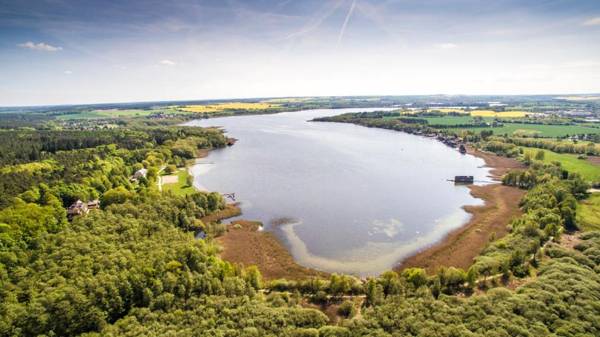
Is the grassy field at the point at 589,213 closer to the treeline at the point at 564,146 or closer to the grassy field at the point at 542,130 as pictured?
the treeline at the point at 564,146

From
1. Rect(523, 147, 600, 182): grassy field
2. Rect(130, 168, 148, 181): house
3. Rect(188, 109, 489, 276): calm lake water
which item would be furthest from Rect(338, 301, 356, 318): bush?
Rect(523, 147, 600, 182): grassy field

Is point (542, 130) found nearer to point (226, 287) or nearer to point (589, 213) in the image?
point (589, 213)

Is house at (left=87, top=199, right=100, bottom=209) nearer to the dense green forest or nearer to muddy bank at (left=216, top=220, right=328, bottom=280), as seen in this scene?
the dense green forest

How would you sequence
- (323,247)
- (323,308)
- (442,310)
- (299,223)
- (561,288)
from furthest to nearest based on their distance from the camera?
(299,223) < (323,247) < (323,308) < (561,288) < (442,310)

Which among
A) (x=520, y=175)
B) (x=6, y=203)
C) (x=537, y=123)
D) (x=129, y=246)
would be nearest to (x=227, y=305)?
(x=129, y=246)

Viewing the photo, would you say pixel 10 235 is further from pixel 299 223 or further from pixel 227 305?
pixel 299 223

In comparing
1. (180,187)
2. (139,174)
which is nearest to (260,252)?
(180,187)
